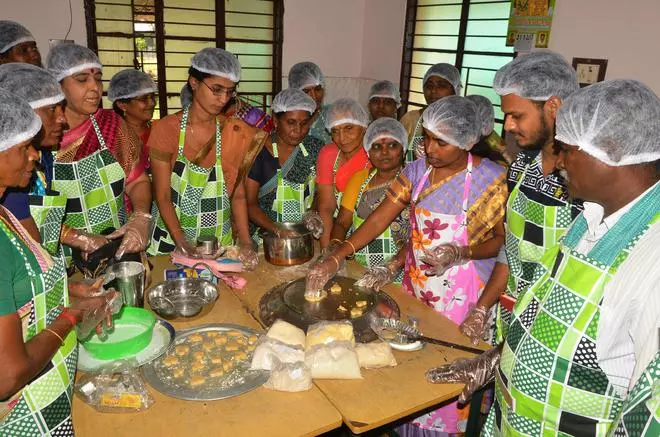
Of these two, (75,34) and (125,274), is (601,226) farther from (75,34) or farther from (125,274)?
(75,34)

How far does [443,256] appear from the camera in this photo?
7.78 ft

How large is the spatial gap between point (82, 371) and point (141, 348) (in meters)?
0.22

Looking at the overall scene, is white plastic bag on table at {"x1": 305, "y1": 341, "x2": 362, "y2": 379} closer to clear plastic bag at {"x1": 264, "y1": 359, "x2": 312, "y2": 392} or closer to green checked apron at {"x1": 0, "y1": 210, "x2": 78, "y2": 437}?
clear plastic bag at {"x1": 264, "y1": 359, "x2": 312, "y2": 392}

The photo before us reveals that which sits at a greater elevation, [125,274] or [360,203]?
[360,203]

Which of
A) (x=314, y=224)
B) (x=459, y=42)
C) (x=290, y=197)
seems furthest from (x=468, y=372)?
(x=459, y=42)

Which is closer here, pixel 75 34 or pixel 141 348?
pixel 141 348

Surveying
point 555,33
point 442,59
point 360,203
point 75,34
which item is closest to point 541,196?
point 360,203

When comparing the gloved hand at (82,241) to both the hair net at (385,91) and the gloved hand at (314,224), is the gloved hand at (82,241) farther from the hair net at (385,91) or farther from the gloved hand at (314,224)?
the hair net at (385,91)

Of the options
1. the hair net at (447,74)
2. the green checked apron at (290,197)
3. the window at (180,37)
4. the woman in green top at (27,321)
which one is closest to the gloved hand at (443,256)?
the green checked apron at (290,197)

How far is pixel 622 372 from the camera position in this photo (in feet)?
4.19

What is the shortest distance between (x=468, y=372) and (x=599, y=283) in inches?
27.7

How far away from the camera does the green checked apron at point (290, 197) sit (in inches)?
132

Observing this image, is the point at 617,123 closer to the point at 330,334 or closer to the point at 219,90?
the point at 330,334

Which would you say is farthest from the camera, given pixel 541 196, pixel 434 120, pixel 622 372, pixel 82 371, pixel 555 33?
pixel 555 33
